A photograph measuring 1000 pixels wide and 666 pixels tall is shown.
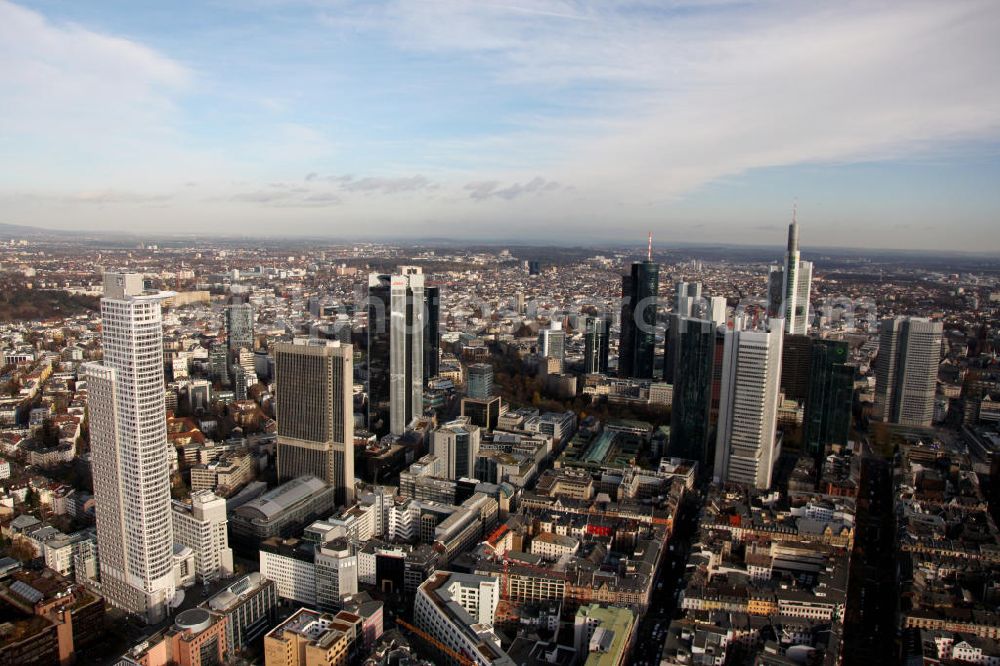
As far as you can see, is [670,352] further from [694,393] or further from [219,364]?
[219,364]

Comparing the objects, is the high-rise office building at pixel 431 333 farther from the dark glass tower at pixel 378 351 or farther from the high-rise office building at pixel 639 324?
the high-rise office building at pixel 639 324

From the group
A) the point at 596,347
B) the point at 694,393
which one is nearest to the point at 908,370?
the point at 694,393

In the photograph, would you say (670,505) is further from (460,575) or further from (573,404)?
(573,404)

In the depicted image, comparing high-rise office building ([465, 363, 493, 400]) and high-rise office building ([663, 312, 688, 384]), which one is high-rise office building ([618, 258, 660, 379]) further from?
high-rise office building ([465, 363, 493, 400])

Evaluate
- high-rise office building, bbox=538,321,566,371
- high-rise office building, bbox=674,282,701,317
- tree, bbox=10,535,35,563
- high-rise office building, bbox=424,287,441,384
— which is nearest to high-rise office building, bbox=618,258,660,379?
high-rise office building, bbox=674,282,701,317

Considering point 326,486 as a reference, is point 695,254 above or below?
above

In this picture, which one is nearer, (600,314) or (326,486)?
(326,486)

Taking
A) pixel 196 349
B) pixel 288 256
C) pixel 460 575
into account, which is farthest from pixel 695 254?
pixel 460 575
